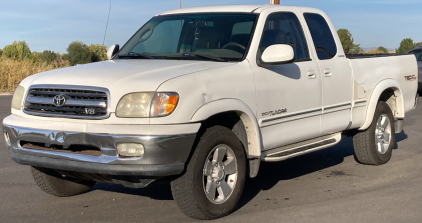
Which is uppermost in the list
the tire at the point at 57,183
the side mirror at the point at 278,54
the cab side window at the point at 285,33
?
the cab side window at the point at 285,33

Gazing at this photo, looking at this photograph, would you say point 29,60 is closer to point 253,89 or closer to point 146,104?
point 253,89

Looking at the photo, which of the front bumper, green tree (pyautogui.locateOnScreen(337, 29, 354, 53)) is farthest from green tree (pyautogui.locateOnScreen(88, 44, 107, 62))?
the front bumper

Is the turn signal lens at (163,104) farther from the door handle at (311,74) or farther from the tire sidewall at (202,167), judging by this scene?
the door handle at (311,74)

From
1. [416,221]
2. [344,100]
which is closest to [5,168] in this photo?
[344,100]

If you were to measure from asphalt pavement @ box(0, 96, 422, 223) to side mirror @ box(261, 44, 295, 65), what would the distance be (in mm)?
1427

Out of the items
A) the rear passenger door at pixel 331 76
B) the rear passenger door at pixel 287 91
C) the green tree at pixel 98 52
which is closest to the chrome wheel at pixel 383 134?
the rear passenger door at pixel 331 76

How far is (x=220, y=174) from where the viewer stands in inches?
207

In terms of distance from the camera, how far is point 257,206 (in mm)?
5762

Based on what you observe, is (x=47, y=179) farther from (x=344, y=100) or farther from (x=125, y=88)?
(x=344, y=100)

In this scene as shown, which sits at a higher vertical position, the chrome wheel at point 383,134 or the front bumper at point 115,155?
the front bumper at point 115,155

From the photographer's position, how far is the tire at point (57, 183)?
582 centimetres

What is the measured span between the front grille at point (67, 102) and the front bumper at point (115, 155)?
18cm

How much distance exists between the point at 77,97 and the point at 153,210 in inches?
54.2

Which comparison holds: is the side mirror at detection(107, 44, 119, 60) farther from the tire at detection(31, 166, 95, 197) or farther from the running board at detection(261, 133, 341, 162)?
the running board at detection(261, 133, 341, 162)
